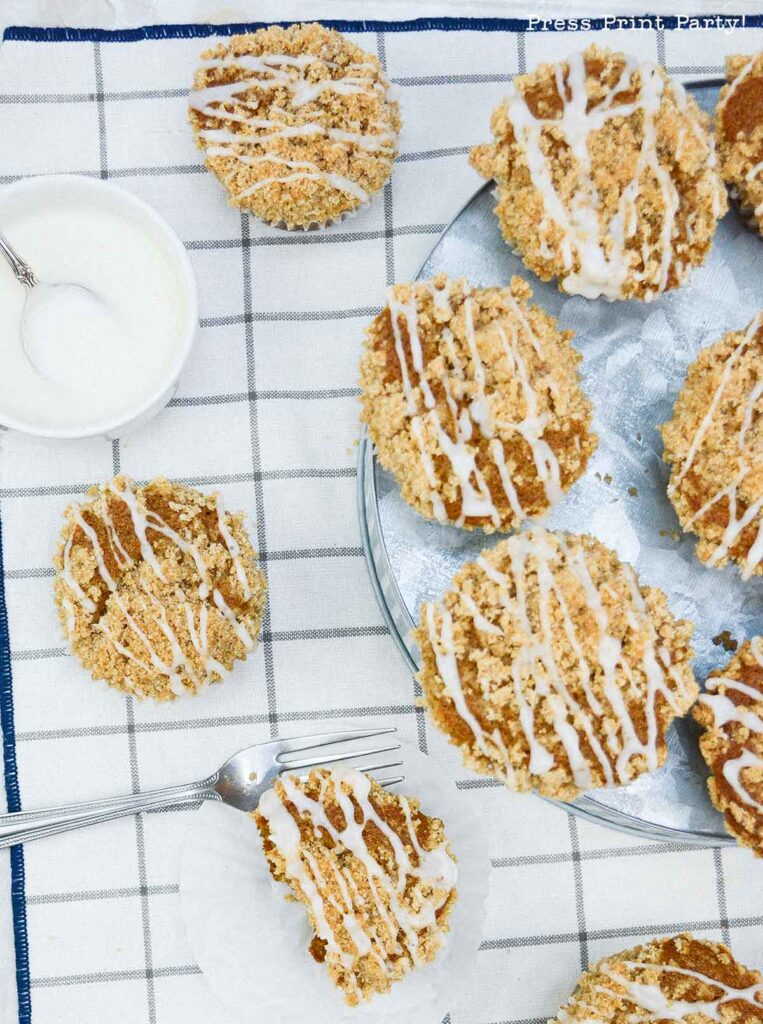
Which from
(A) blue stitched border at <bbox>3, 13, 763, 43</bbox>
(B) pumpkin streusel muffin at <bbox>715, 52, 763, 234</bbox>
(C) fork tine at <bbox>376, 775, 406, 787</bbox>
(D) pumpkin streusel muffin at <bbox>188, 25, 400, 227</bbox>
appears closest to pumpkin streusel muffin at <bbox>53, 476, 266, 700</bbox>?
(C) fork tine at <bbox>376, 775, 406, 787</bbox>

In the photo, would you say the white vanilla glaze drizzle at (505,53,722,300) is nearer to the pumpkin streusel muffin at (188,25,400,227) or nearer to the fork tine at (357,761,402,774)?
the pumpkin streusel muffin at (188,25,400,227)

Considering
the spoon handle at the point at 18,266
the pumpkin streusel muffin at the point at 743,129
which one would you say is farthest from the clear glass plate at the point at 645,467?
the spoon handle at the point at 18,266

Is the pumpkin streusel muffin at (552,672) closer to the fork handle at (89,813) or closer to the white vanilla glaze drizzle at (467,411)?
the white vanilla glaze drizzle at (467,411)

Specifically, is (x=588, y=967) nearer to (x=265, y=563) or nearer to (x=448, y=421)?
(x=265, y=563)

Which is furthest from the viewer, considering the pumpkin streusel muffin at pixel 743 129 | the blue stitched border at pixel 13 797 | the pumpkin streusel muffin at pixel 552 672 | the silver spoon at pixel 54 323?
the blue stitched border at pixel 13 797

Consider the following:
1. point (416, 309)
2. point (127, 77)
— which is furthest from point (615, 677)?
point (127, 77)

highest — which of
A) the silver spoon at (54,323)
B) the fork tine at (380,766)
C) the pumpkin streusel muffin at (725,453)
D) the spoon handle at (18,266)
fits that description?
the spoon handle at (18,266)
